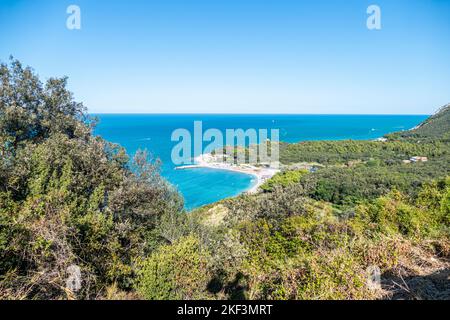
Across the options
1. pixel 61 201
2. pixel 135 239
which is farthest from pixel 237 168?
pixel 61 201

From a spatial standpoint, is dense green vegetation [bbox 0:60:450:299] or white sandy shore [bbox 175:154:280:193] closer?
dense green vegetation [bbox 0:60:450:299]

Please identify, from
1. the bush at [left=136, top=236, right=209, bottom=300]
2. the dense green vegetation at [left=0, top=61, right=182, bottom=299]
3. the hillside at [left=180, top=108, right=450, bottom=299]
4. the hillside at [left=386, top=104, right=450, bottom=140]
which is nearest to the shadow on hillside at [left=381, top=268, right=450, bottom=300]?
the hillside at [left=180, top=108, right=450, bottom=299]

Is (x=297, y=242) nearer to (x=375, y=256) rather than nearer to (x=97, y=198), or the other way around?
(x=375, y=256)

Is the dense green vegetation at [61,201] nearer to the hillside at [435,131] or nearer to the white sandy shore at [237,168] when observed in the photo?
the white sandy shore at [237,168]

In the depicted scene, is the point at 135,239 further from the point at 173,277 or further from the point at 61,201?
the point at 173,277

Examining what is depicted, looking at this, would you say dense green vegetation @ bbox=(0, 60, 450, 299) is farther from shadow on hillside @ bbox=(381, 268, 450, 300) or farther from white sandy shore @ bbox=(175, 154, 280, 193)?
white sandy shore @ bbox=(175, 154, 280, 193)

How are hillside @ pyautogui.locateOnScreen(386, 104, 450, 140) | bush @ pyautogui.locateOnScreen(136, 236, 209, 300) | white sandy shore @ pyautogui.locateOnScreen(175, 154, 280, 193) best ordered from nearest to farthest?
bush @ pyautogui.locateOnScreen(136, 236, 209, 300)
white sandy shore @ pyautogui.locateOnScreen(175, 154, 280, 193)
hillside @ pyautogui.locateOnScreen(386, 104, 450, 140)
